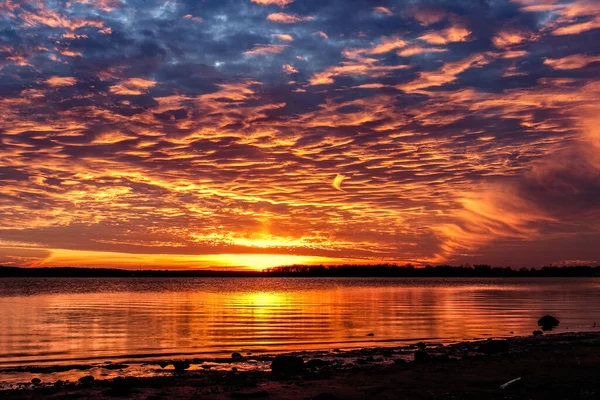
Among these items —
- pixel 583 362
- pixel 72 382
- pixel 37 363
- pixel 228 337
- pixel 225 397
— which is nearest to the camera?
pixel 225 397

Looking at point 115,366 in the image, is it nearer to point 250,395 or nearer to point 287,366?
point 287,366

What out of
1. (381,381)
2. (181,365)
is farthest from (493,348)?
(181,365)

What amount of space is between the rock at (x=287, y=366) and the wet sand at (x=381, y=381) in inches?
10.0

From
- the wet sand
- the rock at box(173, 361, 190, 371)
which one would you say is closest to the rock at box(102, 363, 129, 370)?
the rock at box(173, 361, 190, 371)

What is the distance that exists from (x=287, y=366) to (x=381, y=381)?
15.1 feet

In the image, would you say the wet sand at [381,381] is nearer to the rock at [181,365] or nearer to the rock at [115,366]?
the rock at [181,365]

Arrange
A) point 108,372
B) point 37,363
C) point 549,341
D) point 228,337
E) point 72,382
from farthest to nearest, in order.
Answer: point 228,337
point 549,341
point 37,363
point 108,372
point 72,382

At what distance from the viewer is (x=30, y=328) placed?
46.1 meters

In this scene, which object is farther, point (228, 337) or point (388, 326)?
point (388, 326)

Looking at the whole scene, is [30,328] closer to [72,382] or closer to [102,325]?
[102,325]

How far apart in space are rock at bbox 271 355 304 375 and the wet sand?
0.25 meters

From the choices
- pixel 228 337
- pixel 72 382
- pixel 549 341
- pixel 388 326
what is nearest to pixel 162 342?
pixel 228 337

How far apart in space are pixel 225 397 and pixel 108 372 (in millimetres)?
9653

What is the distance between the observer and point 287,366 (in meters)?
23.6
